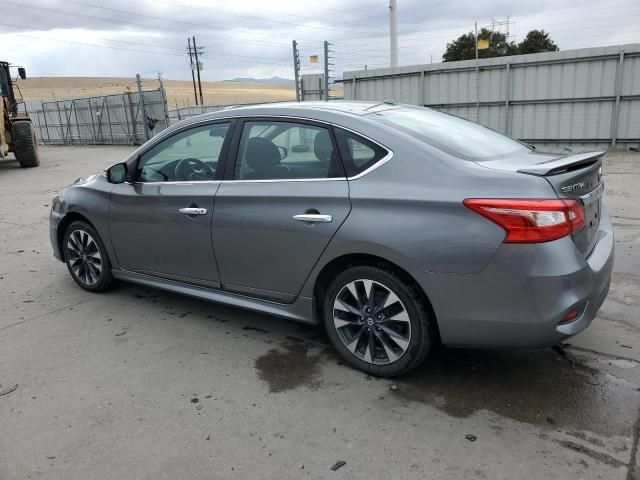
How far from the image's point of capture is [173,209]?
388 centimetres

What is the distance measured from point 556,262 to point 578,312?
1.09ft

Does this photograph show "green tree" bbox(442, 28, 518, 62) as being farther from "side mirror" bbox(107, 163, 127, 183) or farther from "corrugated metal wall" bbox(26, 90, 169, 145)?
"side mirror" bbox(107, 163, 127, 183)

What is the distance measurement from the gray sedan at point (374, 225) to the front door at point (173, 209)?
1cm

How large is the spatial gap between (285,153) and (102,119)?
2454 centimetres

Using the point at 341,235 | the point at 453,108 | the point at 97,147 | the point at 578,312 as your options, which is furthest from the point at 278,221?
the point at 97,147

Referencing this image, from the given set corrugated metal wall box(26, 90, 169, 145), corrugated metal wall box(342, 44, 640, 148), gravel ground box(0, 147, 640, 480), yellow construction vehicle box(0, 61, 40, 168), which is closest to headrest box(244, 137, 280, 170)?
gravel ground box(0, 147, 640, 480)

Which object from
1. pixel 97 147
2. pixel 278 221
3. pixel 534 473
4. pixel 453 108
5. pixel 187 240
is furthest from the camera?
pixel 97 147

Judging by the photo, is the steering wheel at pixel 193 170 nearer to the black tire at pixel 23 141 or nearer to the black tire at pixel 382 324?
the black tire at pixel 382 324

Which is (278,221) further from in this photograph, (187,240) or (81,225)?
(81,225)

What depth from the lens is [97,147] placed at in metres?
25.0

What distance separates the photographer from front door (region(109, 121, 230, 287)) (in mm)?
3750

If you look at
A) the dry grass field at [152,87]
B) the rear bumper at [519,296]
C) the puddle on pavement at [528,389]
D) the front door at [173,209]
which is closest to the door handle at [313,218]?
the rear bumper at [519,296]

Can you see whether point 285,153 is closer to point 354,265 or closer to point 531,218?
point 354,265

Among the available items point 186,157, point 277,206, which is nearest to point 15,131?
point 186,157
